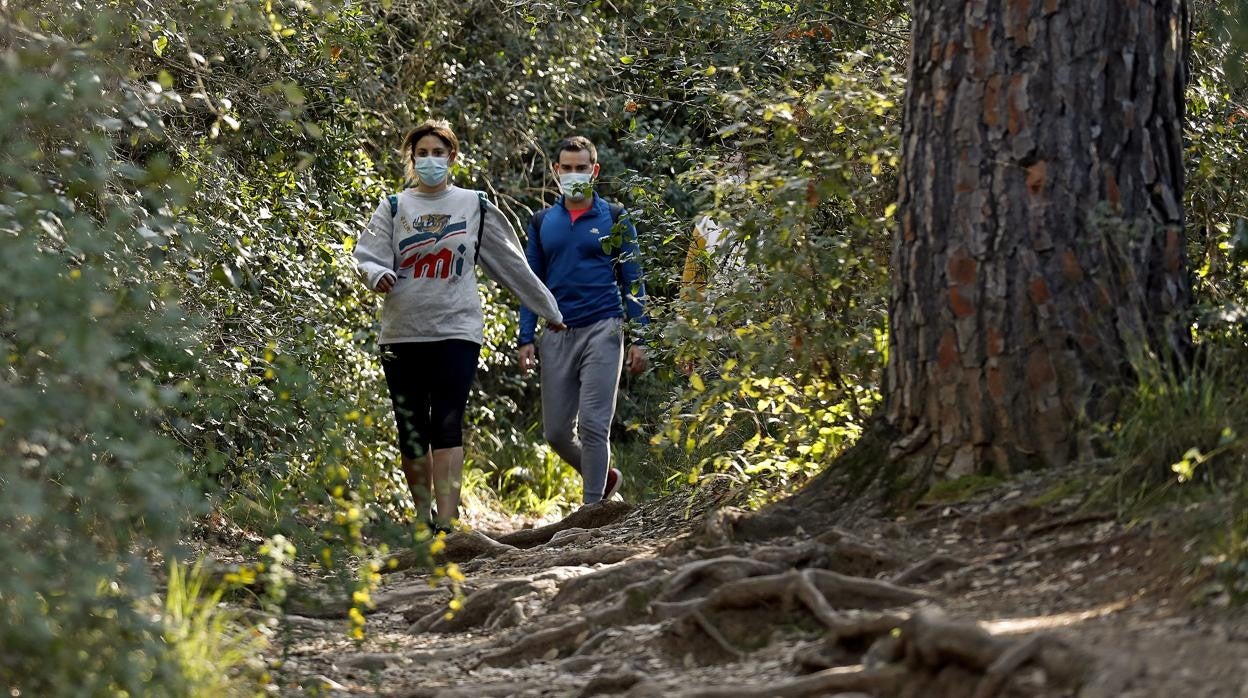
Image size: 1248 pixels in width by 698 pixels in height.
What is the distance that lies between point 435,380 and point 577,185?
1.39 m

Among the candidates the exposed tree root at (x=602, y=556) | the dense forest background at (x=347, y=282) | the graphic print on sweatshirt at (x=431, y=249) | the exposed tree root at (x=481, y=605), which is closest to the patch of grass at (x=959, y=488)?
the dense forest background at (x=347, y=282)

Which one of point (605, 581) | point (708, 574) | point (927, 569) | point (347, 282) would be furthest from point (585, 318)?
point (927, 569)

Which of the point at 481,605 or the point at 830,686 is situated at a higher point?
the point at 481,605

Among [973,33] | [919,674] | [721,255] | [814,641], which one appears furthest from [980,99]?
[721,255]

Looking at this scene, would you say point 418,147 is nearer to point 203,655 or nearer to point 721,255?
point 721,255

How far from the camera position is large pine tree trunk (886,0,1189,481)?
16.6 ft

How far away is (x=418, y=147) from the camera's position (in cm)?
→ 783

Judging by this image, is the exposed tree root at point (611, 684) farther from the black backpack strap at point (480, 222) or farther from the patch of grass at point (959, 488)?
the black backpack strap at point (480, 222)

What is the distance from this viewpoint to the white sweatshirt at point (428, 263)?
755 centimetres

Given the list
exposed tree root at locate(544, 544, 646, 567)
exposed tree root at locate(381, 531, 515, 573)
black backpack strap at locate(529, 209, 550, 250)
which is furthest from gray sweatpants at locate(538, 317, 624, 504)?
exposed tree root at locate(544, 544, 646, 567)

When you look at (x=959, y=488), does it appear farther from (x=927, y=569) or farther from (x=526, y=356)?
(x=526, y=356)

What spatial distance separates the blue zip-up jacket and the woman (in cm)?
75

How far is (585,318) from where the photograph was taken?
330 inches

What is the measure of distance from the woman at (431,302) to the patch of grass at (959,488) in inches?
115
